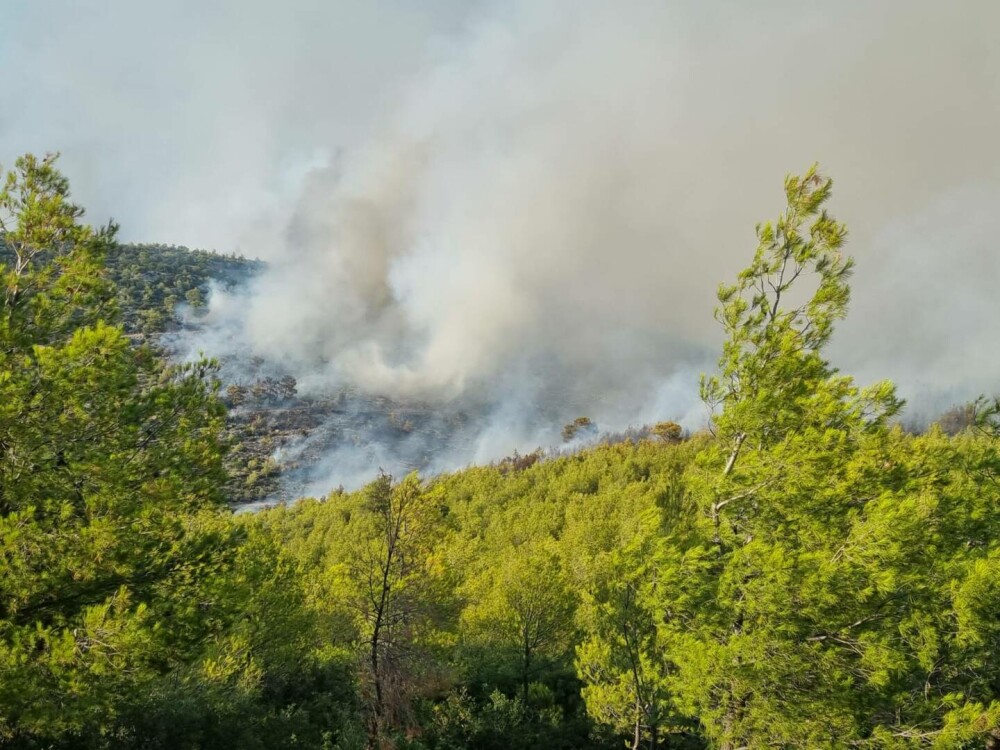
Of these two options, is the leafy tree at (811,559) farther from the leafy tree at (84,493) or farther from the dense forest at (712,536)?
the leafy tree at (84,493)

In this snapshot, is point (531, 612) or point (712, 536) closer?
point (712, 536)

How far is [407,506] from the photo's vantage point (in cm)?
1413

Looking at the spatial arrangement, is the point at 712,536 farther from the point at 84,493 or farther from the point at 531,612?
the point at 531,612

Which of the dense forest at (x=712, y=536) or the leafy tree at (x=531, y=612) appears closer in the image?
the dense forest at (x=712, y=536)

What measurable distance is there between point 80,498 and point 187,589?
7.40 ft

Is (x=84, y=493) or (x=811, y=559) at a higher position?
(x=84, y=493)

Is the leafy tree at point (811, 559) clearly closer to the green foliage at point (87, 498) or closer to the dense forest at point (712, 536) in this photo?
the dense forest at point (712, 536)

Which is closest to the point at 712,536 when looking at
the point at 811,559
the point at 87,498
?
the point at 811,559

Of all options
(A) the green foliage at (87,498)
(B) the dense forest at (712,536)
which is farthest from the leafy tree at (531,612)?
(A) the green foliage at (87,498)

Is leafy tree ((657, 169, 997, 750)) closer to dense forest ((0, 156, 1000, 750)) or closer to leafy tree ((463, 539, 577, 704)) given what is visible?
dense forest ((0, 156, 1000, 750))

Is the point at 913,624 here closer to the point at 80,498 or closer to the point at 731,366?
the point at 731,366

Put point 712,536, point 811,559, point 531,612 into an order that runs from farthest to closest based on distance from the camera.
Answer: point 531,612 < point 712,536 < point 811,559

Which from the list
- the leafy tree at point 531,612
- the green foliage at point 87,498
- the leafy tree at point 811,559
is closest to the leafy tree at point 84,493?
the green foliage at point 87,498

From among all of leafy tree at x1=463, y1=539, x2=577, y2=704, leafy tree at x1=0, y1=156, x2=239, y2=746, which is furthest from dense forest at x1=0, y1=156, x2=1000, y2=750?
leafy tree at x1=463, y1=539, x2=577, y2=704
